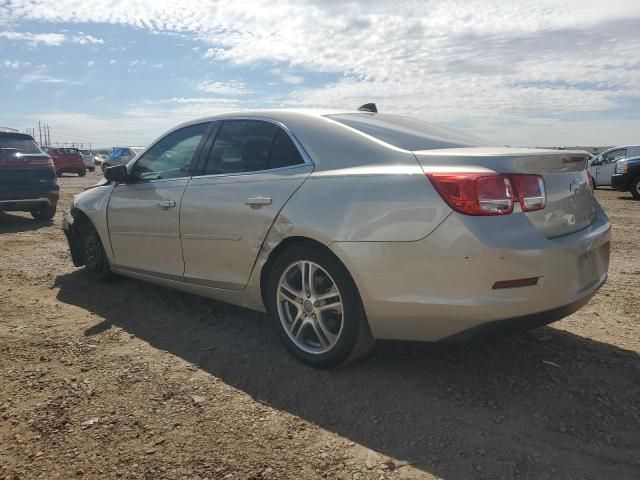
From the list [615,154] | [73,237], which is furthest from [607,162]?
[73,237]

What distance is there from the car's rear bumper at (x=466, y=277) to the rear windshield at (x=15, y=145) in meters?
8.19

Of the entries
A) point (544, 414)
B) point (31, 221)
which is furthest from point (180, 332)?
point (31, 221)

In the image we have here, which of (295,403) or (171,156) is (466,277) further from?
(171,156)

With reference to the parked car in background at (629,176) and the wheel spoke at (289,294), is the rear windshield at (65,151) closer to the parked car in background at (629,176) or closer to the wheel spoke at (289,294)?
the parked car in background at (629,176)

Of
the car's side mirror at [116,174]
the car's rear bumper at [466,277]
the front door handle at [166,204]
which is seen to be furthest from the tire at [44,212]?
the car's rear bumper at [466,277]

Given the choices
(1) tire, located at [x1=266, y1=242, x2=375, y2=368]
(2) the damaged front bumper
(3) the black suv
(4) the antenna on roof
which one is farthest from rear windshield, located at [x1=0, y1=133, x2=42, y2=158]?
(1) tire, located at [x1=266, y1=242, x2=375, y2=368]

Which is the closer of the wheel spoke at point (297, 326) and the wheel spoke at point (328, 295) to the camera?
the wheel spoke at point (328, 295)

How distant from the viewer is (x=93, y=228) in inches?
205

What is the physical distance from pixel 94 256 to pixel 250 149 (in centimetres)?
250

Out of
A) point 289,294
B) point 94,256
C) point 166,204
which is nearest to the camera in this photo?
point 289,294

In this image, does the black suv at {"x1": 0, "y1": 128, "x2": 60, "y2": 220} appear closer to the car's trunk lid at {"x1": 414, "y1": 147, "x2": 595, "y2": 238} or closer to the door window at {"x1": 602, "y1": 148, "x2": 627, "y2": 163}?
the car's trunk lid at {"x1": 414, "y1": 147, "x2": 595, "y2": 238}

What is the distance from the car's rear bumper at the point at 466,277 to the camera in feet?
8.45

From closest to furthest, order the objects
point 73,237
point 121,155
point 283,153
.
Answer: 1. point 283,153
2. point 73,237
3. point 121,155

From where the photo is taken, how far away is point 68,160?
98.6ft
